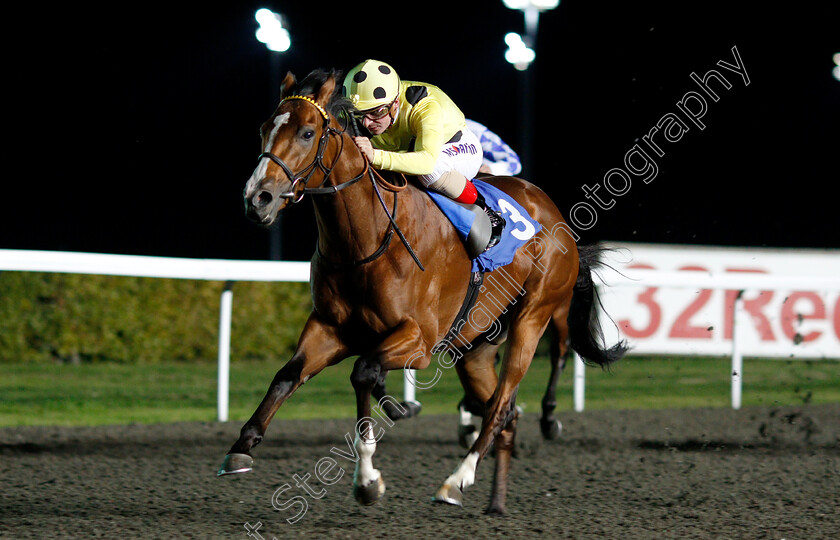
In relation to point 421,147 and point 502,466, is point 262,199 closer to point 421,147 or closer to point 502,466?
point 421,147

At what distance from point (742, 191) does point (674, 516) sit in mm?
13011

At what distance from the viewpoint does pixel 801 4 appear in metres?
12.9

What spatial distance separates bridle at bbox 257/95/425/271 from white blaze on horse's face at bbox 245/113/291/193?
26 millimetres

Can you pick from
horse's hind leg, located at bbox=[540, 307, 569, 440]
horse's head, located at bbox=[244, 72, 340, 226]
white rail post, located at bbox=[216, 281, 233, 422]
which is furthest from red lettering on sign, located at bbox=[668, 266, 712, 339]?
horse's head, located at bbox=[244, 72, 340, 226]

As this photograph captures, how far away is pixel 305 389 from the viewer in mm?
8602

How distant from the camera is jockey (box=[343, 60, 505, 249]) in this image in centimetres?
338

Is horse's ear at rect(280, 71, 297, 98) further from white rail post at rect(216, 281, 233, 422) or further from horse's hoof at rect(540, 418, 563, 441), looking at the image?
horse's hoof at rect(540, 418, 563, 441)

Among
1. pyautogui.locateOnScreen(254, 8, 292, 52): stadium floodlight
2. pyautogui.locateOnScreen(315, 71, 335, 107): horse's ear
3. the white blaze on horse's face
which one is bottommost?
the white blaze on horse's face

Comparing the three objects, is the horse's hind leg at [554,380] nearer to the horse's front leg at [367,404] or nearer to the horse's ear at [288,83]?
the horse's front leg at [367,404]

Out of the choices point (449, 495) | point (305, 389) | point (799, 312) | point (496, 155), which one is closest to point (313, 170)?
point (449, 495)

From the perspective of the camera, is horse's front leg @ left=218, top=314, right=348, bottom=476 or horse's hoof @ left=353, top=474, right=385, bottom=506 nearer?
horse's front leg @ left=218, top=314, right=348, bottom=476

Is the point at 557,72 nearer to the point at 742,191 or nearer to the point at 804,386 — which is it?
the point at 742,191

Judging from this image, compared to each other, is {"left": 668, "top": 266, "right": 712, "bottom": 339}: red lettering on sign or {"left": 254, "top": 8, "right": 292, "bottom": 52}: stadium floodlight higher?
{"left": 254, "top": 8, "right": 292, "bottom": 52}: stadium floodlight

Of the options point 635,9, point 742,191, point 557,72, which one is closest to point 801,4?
point 635,9
